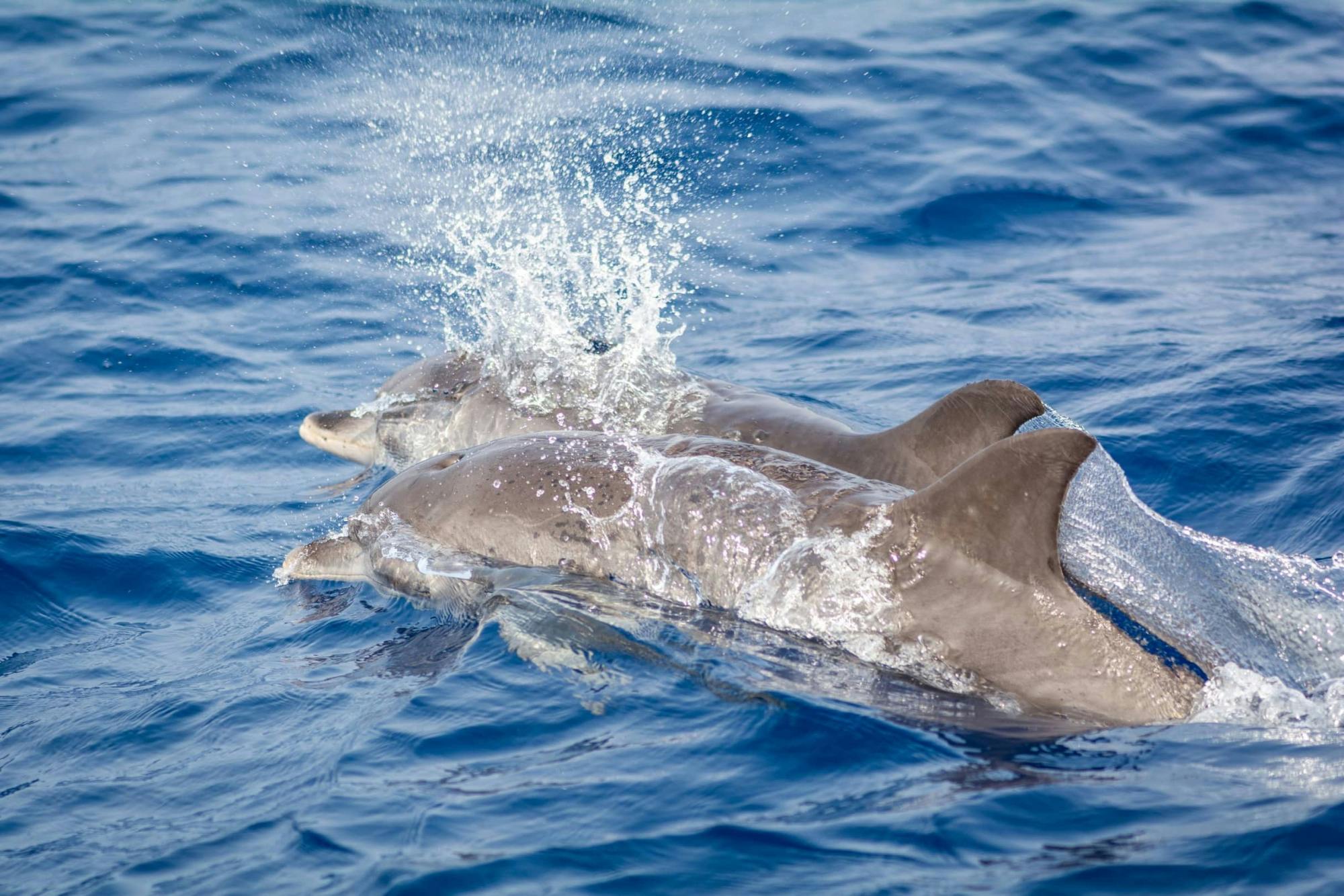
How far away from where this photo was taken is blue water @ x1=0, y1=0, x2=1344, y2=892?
15.1 feet

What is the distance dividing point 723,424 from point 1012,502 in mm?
3159

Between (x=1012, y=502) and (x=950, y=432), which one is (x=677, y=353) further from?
(x=1012, y=502)

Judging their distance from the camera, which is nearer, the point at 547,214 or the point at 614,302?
the point at 614,302

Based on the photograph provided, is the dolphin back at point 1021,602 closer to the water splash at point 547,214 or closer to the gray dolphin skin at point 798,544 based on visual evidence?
the gray dolphin skin at point 798,544

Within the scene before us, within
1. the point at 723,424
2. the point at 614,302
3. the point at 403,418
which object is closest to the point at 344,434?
the point at 403,418

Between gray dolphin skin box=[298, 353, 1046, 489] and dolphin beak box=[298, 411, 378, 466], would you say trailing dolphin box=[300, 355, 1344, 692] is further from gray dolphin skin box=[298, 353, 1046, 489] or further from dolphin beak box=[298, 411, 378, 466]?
dolphin beak box=[298, 411, 378, 466]

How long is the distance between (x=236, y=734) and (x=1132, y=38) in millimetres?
16194

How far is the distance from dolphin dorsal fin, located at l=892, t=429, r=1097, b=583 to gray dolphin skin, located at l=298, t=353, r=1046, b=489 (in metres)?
1.30

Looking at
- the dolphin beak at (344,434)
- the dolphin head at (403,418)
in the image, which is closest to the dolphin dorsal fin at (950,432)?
the dolphin head at (403,418)

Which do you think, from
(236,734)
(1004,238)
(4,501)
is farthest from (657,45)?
(236,734)

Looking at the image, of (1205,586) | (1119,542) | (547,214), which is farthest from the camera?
(547,214)

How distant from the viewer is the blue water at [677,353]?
4590 mm

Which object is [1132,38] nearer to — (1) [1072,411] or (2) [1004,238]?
(2) [1004,238]

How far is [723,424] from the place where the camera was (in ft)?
26.7
